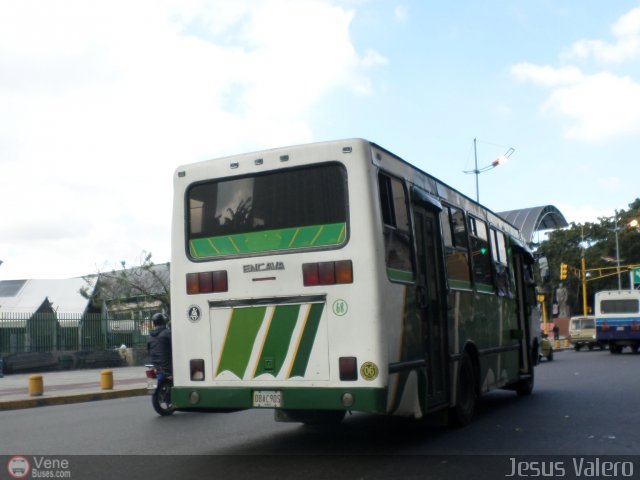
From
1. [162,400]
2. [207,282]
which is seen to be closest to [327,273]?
[207,282]

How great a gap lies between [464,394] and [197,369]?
3819 mm

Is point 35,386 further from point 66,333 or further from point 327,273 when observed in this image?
point 327,273

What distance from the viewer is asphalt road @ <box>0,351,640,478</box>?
27.7 ft

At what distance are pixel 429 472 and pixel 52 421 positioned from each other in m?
8.01

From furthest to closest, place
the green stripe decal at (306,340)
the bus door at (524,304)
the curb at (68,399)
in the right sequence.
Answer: the curb at (68,399) → the bus door at (524,304) → the green stripe decal at (306,340)

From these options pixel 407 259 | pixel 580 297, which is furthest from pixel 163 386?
pixel 580 297

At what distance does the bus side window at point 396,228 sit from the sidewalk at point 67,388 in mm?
10880

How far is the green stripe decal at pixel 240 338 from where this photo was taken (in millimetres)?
8508

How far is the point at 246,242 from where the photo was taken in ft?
28.6

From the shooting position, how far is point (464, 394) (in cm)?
1077

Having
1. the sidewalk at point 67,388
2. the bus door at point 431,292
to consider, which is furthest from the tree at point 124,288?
the bus door at point 431,292

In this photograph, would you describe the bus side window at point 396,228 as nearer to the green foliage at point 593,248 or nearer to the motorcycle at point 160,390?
the motorcycle at point 160,390

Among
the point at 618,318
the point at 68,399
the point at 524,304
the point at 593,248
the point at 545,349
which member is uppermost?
the point at 593,248

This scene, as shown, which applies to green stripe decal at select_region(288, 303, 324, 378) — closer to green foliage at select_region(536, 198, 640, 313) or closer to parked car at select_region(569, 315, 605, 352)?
parked car at select_region(569, 315, 605, 352)
